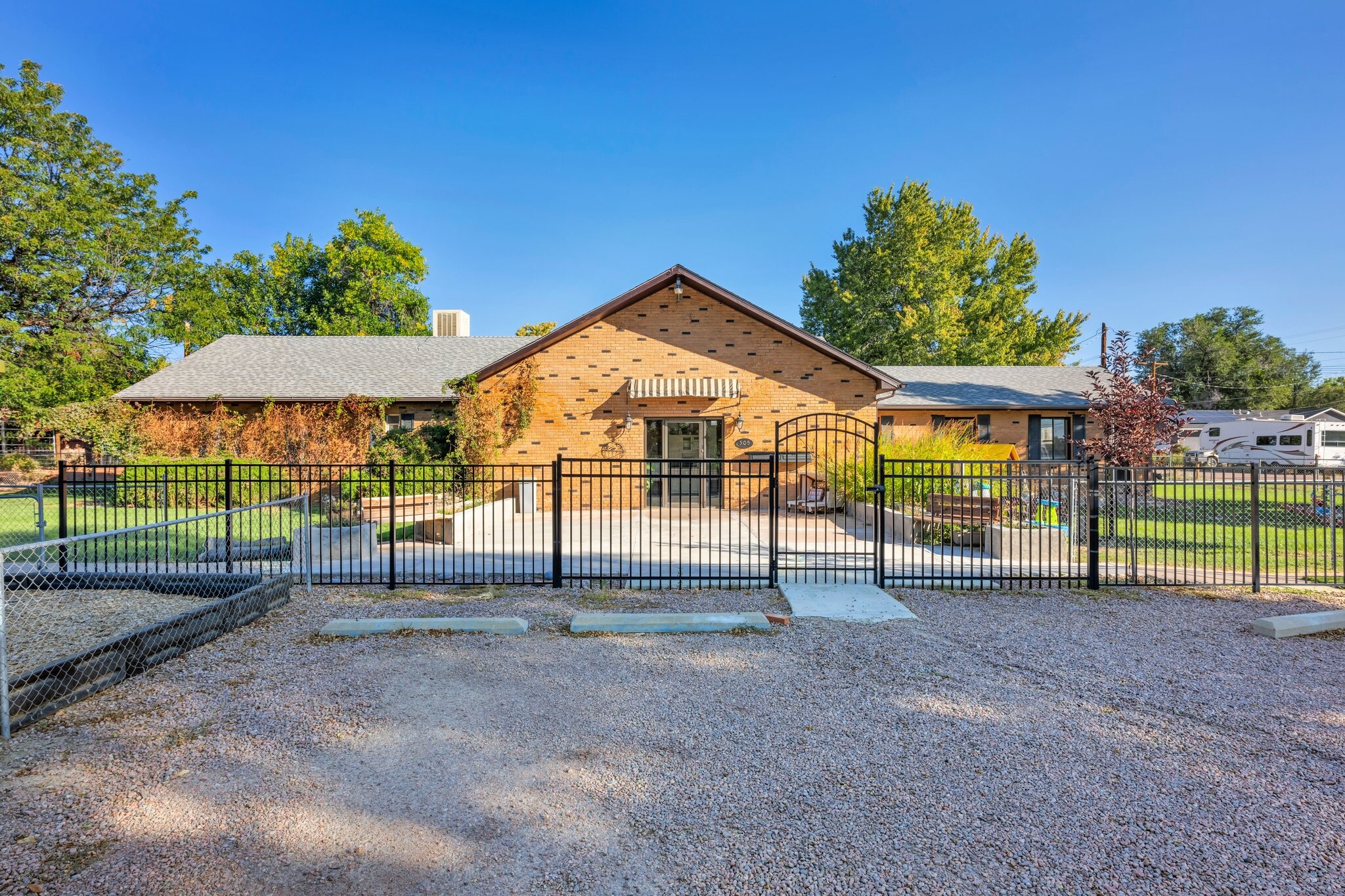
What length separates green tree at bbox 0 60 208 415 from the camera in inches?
992

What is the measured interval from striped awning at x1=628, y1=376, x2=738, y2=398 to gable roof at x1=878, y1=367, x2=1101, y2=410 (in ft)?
27.7

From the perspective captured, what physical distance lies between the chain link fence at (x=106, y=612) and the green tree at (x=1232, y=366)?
74227mm

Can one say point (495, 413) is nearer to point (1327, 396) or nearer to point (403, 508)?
point (403, 508)

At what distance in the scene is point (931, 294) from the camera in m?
34.8

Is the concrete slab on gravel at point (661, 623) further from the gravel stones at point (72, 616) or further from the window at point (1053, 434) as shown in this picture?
the window at point (1053, 434)

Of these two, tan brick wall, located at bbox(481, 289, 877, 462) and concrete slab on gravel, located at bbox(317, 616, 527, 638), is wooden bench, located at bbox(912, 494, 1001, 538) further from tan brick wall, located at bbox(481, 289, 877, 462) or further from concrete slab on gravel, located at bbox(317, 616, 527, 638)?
concrete slab on gravel, located at bbox(317, 616, 527, 638)

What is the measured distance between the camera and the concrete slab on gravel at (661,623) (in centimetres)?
601

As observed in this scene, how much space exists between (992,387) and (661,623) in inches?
938

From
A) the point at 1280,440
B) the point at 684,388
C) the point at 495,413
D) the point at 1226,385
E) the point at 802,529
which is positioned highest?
the point at 1226,385

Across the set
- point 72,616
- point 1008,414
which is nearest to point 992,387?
point 1008,414

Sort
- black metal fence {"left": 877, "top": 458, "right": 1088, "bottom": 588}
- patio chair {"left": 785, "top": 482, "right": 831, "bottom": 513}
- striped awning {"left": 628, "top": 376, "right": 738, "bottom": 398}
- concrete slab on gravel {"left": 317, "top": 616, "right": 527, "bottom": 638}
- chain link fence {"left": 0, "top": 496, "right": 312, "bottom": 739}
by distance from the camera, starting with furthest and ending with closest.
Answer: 1. striped awning {"left": 628, "top": 376, "right": 738, "bottom": 398}
2. patio chair {"left": 785, "top": 482, "right": 831, "bottom": 513}
3. black metal fence {"left": 877, "top": 458, "right": 1088, "bottom": 588}
4. concrete slab on gravel {"left": 317, "top": 616, "right": 527, "bottom": 638}
5. chain link fence {"left": 0, "top": 496, "right": 312, "bottom": 739}

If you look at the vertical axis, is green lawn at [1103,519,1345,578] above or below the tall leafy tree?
below

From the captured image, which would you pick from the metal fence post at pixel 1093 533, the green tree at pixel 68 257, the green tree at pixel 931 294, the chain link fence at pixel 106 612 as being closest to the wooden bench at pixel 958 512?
the metal fence post at pixel 1093 533

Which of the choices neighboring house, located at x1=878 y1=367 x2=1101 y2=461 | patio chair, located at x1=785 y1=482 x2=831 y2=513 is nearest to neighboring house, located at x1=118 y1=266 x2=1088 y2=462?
patio chair, located at x1=785 y1=482 x2=831 y2=513
